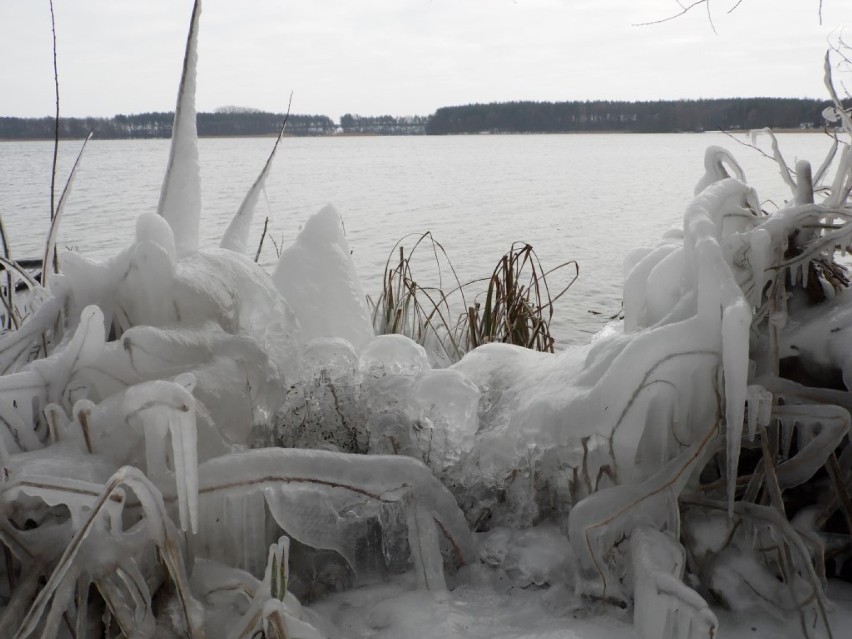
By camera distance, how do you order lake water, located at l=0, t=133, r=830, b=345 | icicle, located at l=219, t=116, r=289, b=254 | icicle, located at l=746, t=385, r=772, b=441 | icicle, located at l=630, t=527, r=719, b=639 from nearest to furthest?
1. icicle, located at l=630, t=527, r=719, b=639
2. icicle, located at l=746, t=385, r=772, b=441
3. icicle, located at l=219, t=116, r=289, b=254
4. lake water, located at l=0, t=133, r=830, b=345

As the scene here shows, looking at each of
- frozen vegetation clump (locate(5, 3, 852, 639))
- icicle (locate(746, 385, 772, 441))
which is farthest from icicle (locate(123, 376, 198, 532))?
icicle (locate(746, 385, 772, 441))

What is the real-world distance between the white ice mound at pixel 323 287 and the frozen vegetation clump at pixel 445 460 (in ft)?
0.96

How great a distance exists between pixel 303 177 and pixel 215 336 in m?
20.1

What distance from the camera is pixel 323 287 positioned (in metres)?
1.58

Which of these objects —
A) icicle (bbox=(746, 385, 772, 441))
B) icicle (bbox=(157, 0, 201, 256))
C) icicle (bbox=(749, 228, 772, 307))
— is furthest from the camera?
icicle (bbox=(157, 0, 201, 256))

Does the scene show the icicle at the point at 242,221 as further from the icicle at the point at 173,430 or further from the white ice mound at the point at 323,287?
the icicle at the point at 173,430

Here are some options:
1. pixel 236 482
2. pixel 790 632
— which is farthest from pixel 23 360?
pixel 790 632

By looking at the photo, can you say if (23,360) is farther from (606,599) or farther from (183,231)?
(606,599)

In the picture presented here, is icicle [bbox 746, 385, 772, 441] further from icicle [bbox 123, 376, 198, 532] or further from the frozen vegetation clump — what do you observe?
icicle [bbox 123, 376, 198, 532]

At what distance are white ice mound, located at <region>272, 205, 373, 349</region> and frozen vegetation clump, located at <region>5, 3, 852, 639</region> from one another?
292 millimetres

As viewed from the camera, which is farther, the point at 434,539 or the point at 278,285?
the point at 278,285

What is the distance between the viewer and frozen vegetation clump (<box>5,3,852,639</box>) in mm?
830

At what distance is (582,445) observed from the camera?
1.02 m

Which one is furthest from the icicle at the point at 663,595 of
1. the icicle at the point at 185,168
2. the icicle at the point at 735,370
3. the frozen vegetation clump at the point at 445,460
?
the icicle at the point at 185,168
